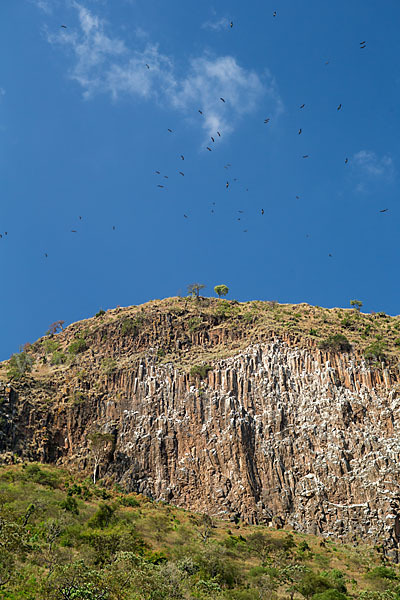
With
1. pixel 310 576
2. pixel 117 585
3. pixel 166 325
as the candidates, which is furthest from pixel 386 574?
pixel 166 325

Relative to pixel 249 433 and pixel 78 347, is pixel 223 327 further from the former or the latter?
pixel 78 347

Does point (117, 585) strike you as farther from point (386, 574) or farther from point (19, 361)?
point (19, 361)

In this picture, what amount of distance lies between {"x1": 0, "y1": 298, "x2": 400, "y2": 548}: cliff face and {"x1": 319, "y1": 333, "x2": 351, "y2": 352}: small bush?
1138mm

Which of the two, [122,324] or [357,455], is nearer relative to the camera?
[357,455]

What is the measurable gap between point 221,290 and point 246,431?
36.7 meters

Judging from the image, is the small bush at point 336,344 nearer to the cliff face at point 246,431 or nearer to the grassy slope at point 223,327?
the grassy slope at point 223,327

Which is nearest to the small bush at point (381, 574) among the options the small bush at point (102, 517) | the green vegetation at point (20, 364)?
the small bush at point (102, 517)

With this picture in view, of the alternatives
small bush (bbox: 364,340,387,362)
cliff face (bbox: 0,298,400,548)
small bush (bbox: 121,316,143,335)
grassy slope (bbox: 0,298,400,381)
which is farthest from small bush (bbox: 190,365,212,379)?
small bush (bbox: 364,340,387,362)

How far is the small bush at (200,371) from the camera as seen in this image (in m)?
64.6

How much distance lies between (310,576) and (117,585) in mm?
17351

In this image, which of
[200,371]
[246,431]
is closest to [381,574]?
[246,431]

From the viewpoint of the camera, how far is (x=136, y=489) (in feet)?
186

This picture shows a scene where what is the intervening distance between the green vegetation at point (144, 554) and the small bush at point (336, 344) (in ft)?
71.8

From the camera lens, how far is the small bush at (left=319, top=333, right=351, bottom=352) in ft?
210
